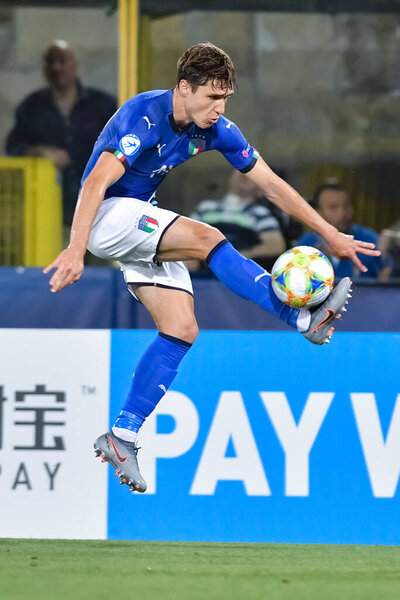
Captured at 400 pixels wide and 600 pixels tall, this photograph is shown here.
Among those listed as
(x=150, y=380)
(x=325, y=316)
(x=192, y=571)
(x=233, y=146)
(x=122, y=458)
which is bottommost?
(x=192, y=571)

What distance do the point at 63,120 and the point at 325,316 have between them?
3223 mm

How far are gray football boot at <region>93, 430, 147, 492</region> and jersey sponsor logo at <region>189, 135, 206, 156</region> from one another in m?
1.42

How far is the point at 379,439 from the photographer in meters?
6.39

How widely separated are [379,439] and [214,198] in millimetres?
2198

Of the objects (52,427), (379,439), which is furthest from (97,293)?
(379,439)

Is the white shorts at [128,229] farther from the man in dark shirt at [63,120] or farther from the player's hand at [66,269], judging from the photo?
the man in dark shirt at [63,120]

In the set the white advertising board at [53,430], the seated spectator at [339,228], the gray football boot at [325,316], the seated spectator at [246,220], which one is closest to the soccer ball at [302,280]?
the gray football boot at [325,316]

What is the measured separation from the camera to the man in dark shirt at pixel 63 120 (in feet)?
25.4

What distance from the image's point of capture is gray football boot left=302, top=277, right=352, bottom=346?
5242 millimetres

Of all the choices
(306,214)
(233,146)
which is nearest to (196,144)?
(233,146)

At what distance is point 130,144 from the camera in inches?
204

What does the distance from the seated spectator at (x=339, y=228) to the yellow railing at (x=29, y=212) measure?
5.41 feet

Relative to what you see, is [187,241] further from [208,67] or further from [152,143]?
[208,67]

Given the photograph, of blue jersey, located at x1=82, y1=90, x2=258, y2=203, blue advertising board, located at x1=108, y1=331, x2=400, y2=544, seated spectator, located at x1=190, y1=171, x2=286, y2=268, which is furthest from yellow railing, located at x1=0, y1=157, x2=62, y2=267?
blue jersey, located at x1=82, y1=90, x2=258, y2=203
